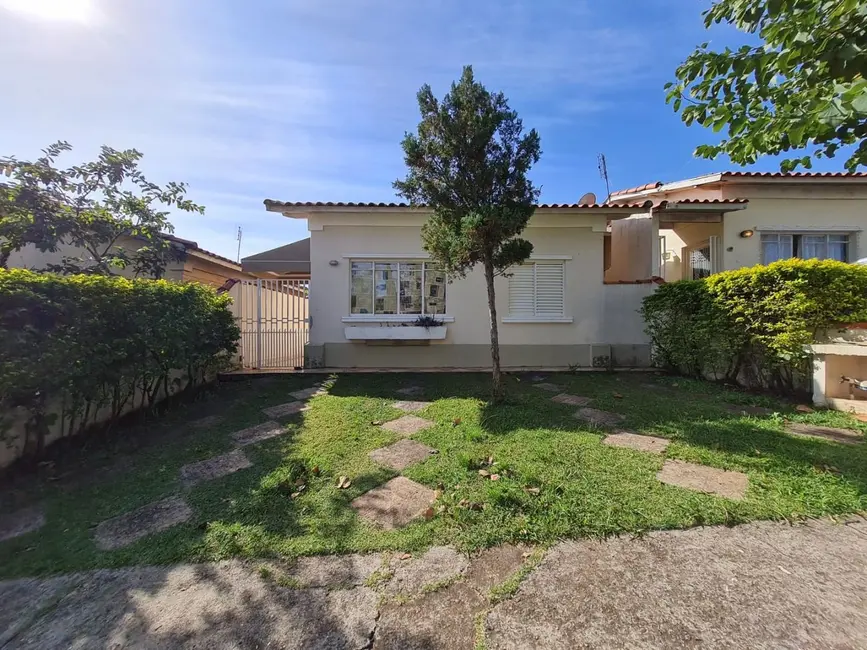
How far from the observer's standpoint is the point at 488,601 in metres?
2.05

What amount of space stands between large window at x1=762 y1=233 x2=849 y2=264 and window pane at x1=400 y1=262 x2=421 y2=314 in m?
9.41

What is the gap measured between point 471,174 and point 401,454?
4.10 metres

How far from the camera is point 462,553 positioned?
2.46m

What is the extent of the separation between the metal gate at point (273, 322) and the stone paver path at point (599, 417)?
6615mm

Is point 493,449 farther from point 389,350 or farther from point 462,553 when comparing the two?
point 389,350

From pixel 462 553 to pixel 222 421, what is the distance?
4.46 meters

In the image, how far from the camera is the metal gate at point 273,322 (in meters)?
8.96

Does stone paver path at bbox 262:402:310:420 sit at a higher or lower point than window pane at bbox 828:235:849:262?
lower

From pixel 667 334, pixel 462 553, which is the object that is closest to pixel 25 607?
pixel 462 553

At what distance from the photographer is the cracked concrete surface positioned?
1827 millimetres

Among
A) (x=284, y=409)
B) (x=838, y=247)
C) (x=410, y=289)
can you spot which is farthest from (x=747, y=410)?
(x=838, y=247)

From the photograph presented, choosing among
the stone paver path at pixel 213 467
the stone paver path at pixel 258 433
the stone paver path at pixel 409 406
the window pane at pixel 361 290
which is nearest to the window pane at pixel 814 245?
the stone paver path at pixel 409 406

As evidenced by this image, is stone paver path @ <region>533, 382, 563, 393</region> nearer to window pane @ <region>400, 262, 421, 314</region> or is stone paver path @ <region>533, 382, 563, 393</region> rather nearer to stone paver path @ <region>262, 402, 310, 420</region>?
window pane @ <region>400, 262, 421, 314</region>

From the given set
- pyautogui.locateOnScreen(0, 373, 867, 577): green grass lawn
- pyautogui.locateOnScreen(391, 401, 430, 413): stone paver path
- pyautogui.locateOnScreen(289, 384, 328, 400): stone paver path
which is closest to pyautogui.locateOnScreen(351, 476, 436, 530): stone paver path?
pyautogui.locateOnScreen(0, 373, 867, 577): green grass lawn
